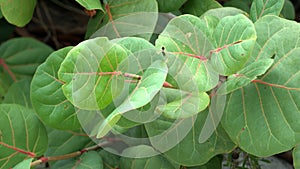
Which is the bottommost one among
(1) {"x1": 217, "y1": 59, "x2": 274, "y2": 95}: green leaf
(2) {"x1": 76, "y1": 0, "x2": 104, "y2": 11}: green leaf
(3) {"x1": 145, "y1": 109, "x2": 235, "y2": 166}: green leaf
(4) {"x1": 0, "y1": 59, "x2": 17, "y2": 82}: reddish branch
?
(4) {"x1": 0, "y1": 59, "x2": 17, "y2": 82}: reddish branch

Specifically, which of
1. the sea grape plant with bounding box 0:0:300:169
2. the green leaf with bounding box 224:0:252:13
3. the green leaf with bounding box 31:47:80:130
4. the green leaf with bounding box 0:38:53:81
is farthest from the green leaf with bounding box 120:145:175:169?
the green leaf with bounding box 0:38:53:81

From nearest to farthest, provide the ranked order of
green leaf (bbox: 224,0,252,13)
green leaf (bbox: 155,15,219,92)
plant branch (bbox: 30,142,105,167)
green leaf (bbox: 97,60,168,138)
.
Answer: green leaf (bbox: 97,60,168,138)
green leaf (bbox: 155,15,219,92)
plant branch (bbox: 30,142,105,167)
green leaf (bbox: 224,0,252,13)

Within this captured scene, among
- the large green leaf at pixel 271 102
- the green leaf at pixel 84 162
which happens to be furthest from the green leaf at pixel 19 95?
the large green leaf at pixel 271 102

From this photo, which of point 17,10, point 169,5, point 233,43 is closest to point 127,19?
point 169,5

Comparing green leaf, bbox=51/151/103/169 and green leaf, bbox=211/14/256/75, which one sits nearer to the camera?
green leaf, bbox=211/14/256/75

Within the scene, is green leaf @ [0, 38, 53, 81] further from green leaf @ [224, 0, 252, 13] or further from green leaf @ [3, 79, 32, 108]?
green leaf @ [224, 0, 252, 13]

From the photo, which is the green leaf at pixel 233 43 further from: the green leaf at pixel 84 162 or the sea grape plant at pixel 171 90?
the green leaf at pixel 84 162
